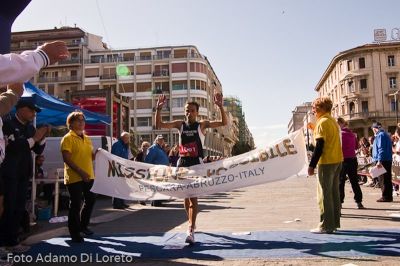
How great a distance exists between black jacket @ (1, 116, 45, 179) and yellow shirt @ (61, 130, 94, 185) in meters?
0.55

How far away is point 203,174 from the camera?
6605 millimetres

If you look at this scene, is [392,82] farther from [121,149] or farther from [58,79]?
[121,149]

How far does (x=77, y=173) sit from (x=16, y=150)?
986 mm

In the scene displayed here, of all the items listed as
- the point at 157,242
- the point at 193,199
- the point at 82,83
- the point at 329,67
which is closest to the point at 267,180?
the point at 193,199

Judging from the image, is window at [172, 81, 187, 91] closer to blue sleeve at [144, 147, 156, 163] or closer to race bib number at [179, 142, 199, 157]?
blue sleeve at [144, 147, 156, 163]

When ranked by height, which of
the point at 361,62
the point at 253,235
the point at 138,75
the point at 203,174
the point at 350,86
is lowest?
the point at 253,235

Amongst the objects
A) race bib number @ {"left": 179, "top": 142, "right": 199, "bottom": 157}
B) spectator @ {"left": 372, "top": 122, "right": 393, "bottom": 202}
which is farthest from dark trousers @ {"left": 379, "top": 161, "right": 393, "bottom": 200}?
race bib number @ {"left": 179, "top": 142, "right": 199, "bottom": 157}

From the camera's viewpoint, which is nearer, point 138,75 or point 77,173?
point 77,173

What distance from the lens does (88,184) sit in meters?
7.01

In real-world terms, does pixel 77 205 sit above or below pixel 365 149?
below

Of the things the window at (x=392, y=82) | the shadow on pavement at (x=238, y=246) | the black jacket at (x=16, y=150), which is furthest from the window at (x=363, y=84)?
the black jacket at (x=16, y=150)

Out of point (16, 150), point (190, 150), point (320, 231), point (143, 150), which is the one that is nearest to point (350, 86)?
point (143, 150)

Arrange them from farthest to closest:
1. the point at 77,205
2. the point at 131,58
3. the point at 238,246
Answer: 1. the point at 131,58
2. the point at 77,205
3. the point at 238,246

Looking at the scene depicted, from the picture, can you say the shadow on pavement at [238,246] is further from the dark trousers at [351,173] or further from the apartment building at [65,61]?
the apartment building at [65,61]
